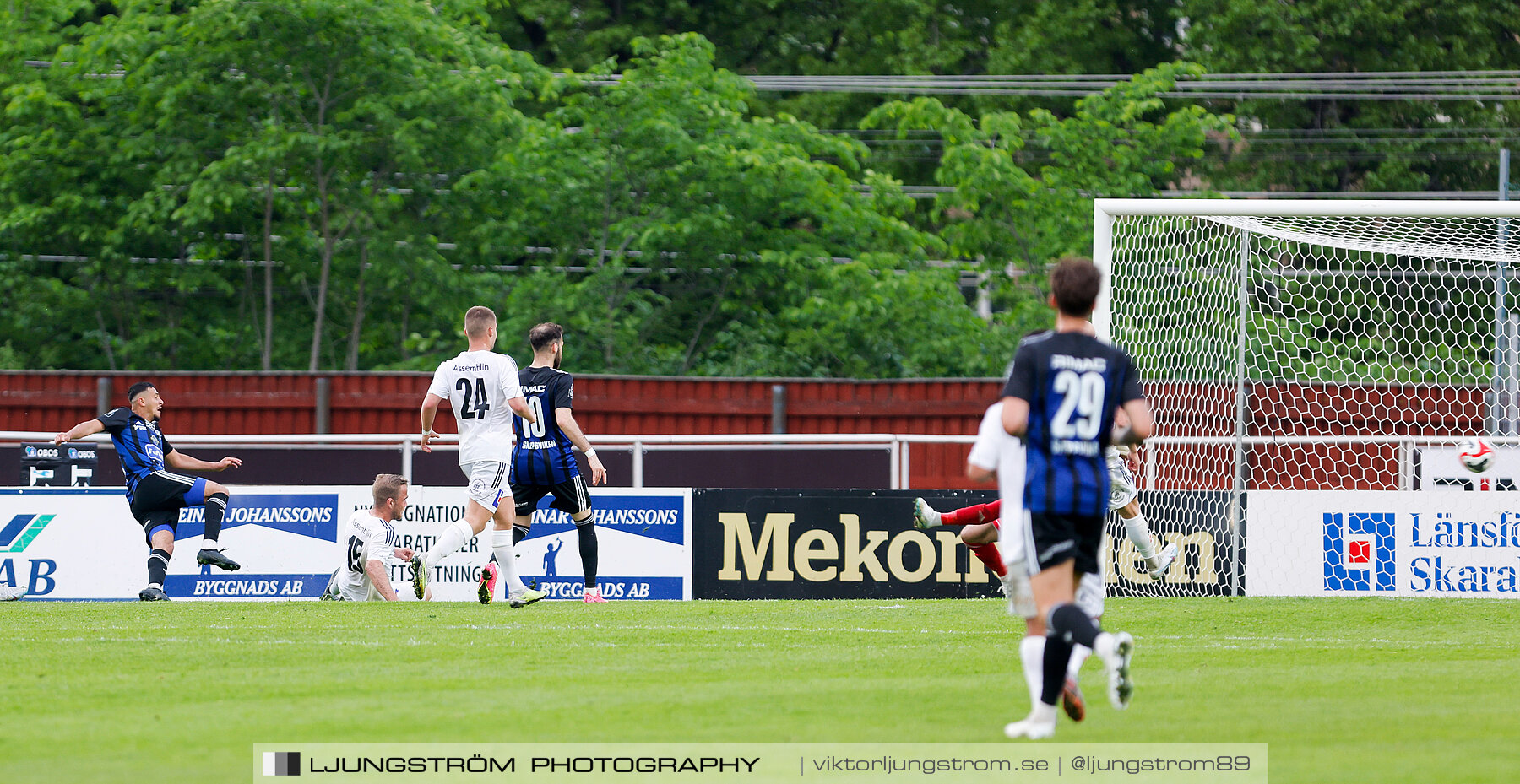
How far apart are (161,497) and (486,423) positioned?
9.81 feet

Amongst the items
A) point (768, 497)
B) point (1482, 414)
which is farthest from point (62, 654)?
point (1482, 414)

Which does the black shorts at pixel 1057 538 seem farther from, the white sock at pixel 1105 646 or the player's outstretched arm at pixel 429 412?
the player's outstretched arm at pixel 429 412

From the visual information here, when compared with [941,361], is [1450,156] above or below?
above

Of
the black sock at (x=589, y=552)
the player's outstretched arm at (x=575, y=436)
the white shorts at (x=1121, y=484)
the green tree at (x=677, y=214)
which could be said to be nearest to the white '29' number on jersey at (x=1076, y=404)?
the white shorts at (x=1121, y=484)

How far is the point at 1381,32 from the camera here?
31828 mm

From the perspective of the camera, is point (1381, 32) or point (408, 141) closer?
point (408, 141)

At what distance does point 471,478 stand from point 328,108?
15752mm

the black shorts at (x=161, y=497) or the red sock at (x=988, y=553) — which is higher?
the black shorts at (x=161, y=497)

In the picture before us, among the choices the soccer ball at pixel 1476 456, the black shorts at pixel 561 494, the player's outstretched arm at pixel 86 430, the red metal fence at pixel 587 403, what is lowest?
the black shorts at pixel 561 494

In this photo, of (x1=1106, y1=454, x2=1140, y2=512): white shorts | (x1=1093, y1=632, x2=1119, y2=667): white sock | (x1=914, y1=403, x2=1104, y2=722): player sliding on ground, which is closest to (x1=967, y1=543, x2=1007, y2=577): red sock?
(x1=1106, y1=454, x2=1140, y2=512): white shorts

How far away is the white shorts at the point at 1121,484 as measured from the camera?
424 inches

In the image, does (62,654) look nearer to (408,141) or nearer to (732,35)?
(408,141)

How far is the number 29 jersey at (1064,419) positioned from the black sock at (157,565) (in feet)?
28.3

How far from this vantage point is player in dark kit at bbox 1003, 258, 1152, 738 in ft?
18.2
